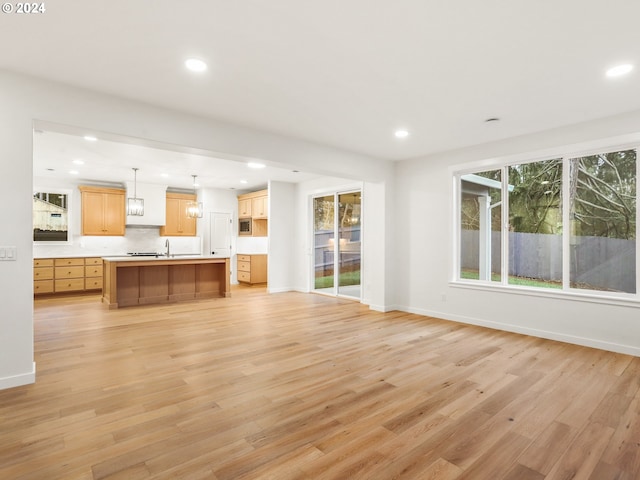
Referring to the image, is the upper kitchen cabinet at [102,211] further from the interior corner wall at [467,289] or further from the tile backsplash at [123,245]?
the interior corner wall at [467,289]

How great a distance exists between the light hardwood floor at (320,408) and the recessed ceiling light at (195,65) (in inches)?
102

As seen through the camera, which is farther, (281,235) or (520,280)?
(281,235)

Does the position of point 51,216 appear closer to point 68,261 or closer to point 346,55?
point 68,261

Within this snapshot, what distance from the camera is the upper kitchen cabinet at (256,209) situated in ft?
28.9

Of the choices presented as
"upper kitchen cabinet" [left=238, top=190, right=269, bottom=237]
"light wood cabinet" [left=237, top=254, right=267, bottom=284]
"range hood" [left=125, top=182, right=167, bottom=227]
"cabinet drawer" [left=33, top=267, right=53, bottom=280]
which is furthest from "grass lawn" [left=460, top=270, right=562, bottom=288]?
"cabinet drawer" [left=33, top=267, right=53, bottom=280]

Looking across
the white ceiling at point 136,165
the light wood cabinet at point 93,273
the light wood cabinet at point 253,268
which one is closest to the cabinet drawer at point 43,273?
the light wood cabinet at point 93,273

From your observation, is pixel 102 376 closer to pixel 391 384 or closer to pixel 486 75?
pixel 391 384

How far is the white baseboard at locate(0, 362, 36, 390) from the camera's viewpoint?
2799mm

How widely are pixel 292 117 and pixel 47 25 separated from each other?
7.13 ft

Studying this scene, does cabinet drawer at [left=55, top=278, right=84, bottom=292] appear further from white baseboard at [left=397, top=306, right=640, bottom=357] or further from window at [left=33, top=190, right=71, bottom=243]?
white baseboard at [left=397, top=306, right=640, bottom=357]

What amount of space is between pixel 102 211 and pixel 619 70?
928 cm

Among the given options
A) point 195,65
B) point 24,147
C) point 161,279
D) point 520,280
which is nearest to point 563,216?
point 520,280

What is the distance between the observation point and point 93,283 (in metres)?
7.75

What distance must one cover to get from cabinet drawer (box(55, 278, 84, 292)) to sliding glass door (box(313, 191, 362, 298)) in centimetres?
517
